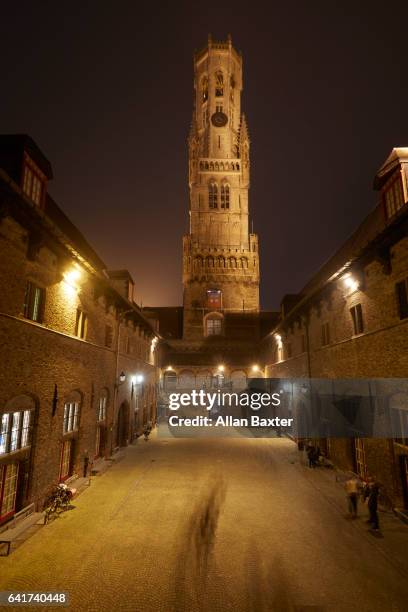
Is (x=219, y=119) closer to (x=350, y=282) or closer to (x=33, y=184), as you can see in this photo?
(x=350, y=282)

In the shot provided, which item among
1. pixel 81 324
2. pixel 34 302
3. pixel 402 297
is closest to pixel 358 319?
pixel 402 297

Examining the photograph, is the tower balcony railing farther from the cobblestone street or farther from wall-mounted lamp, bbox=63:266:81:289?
the cobblestone street

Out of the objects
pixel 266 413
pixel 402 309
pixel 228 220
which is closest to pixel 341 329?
pixel 402 309

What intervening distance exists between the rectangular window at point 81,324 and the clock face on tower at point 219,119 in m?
51.2

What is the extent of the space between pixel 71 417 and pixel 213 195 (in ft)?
147

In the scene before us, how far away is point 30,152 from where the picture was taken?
35.2ft

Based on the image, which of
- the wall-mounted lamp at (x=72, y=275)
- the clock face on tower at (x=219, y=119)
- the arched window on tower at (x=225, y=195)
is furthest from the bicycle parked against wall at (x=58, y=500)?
the clock face on tower at (x=219, y=119)

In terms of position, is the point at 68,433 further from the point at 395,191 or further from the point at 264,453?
the point at 395,191

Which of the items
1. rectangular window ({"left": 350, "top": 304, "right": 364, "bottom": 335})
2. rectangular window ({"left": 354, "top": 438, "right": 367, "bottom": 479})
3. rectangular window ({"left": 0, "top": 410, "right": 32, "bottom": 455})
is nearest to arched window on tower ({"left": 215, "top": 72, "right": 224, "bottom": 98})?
rectangular window ({"left": 350, "top": 304, "right": 364, "bottom": 335})

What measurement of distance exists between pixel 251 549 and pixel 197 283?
39282 millimetres

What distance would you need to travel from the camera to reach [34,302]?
35.6 ft

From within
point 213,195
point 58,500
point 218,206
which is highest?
point 213,195

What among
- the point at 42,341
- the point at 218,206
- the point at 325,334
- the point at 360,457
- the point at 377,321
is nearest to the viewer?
the point at 42,341

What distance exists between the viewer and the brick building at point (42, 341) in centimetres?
927
